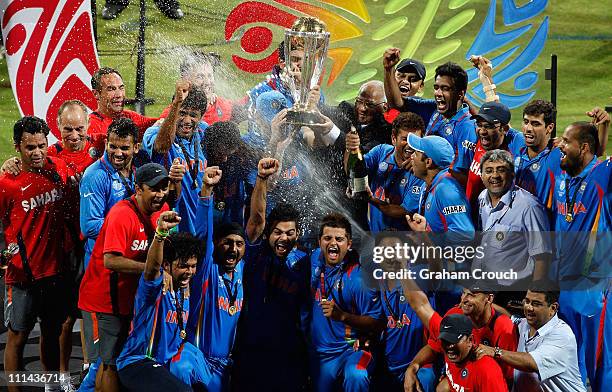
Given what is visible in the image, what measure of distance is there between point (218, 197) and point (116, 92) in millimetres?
842

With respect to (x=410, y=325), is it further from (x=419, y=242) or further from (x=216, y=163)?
(x=216, y=163)

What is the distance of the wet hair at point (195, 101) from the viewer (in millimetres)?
6344

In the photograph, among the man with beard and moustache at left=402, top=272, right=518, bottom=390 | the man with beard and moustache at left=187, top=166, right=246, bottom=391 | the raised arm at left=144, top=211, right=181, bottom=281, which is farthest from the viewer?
the man with beard and moustache at left=187, top=166, right=246, bottom=391

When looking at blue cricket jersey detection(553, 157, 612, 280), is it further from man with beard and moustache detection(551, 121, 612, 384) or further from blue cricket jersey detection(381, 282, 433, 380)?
blue cricket jersey detection(381, 282, 433, 380)

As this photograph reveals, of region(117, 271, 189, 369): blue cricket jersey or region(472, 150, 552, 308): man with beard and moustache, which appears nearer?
region(117, 271, 189, 369): blue cricket jersey

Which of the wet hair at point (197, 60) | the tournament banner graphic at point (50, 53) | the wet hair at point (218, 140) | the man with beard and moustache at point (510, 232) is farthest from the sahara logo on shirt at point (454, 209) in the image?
the tournament banner graphic at point (50, 53)

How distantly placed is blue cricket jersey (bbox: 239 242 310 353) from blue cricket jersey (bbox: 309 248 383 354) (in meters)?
0.11

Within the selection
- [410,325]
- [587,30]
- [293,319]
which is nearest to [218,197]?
[293,319]

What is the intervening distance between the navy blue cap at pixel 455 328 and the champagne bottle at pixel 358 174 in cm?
101

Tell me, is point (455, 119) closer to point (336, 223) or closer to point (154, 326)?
point (336, 223)

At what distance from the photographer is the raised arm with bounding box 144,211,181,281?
555 cm

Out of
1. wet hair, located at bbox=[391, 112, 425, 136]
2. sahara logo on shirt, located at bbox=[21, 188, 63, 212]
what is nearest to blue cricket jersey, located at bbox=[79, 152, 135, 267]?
sahara logo on shirt, located at bbox=[21, 188, 63, 212]

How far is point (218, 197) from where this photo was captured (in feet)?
21.4

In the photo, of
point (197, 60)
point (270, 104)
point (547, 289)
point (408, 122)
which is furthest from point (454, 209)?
point (197, 60)
